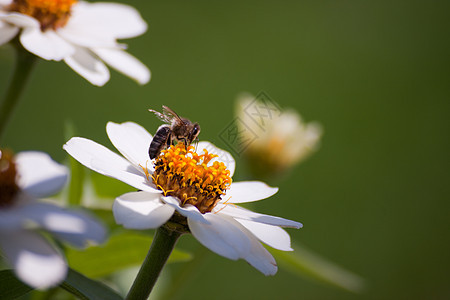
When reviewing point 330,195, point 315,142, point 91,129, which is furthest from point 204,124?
point 315,142

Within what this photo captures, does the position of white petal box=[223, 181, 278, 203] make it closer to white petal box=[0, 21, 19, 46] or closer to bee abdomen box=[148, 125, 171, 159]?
bee abdomen box=[148, 125, 171, 159]

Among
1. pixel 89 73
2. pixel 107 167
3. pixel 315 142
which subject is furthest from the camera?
pixel 315 142

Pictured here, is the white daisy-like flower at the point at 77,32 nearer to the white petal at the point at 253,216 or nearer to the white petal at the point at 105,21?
the white petal at the point at 105,21

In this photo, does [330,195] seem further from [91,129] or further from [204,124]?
[91,129]

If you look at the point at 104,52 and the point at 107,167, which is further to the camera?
the point at 104,52

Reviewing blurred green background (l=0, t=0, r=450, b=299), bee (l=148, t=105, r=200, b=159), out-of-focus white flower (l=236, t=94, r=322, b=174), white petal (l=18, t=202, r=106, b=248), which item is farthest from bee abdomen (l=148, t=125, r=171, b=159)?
blurred green background (l=0, t=0, r=450, b=299)

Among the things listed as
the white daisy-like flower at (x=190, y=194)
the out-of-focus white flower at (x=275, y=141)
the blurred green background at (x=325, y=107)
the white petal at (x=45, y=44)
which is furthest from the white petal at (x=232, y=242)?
the blurred green background at (x=325, y=107)
